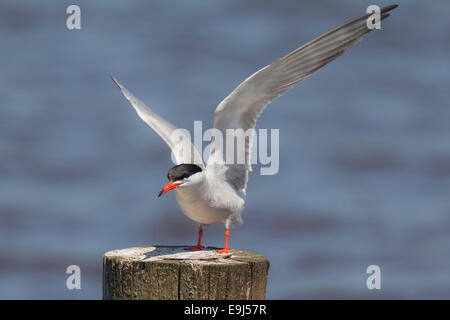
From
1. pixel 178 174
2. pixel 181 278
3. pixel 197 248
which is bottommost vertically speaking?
pixel 181 278

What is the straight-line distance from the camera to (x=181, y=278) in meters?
3.65

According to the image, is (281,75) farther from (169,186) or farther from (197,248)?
(197,248)

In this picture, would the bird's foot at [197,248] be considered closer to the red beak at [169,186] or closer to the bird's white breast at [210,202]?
the bird's white breast at [210,202]

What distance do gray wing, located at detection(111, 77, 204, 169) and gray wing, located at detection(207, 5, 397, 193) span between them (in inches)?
12.5

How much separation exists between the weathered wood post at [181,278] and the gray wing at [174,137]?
3.88ft

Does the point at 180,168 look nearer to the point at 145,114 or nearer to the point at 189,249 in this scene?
the point at 189,249

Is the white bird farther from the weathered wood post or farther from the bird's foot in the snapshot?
the weathered wood post

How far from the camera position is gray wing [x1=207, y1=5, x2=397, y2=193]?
444 cm

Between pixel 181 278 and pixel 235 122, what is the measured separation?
1580 millimetres

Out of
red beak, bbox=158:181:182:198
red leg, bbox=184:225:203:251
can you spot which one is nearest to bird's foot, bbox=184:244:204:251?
red leg, bbox=184:225:203:251

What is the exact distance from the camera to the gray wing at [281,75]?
4441 millimetres

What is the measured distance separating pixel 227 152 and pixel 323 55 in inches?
44.5

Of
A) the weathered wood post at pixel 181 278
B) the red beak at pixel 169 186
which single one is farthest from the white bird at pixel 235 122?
the weathered wood post at pixel 181 278

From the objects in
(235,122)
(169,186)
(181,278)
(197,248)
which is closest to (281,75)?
(235,122)
